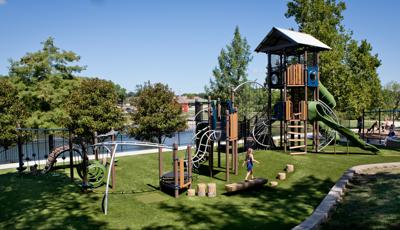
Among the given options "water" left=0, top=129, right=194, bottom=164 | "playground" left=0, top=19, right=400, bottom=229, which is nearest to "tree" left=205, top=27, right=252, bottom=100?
"water" left=0, top=129, right=194, bottom=164

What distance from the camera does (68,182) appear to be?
42.2 feet

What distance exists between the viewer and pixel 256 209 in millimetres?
9336

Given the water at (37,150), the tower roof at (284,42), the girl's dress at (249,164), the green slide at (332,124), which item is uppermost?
the tower roof at (284,42)

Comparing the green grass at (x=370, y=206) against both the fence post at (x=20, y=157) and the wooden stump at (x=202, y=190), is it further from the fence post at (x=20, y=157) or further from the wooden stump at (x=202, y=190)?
the fence post at (x=20, y=157)

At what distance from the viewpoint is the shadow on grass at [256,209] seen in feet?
26.8

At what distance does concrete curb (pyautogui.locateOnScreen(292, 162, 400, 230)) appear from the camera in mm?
7719

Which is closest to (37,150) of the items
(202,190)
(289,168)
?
(202,190)

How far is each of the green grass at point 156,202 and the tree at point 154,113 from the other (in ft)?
24.1

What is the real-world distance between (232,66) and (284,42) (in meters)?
21.2

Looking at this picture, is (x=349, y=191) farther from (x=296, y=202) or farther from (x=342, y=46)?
(x=342, y=46)

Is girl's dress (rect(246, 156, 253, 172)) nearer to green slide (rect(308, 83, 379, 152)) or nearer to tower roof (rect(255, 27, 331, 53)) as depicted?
green slide (rect(308, 83, 379, 152))

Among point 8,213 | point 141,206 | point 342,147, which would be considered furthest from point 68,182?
point 342,147

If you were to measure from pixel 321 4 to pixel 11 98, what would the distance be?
74.3ft

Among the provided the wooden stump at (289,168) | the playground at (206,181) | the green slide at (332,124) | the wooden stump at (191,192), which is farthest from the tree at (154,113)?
the wooden stump at (191,192)
